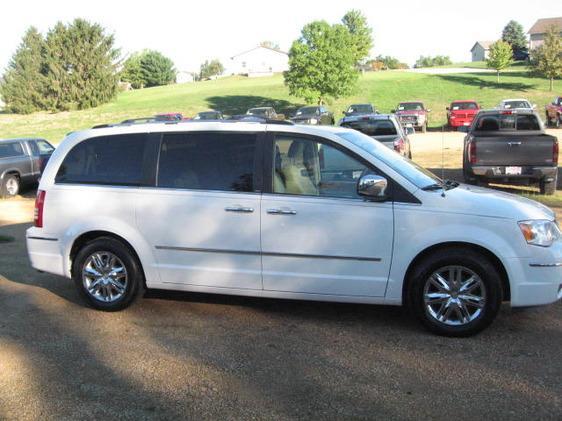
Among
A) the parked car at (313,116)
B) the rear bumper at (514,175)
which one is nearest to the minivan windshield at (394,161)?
the rear bumper at (514,175)

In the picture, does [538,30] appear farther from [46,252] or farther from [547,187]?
[46,252]

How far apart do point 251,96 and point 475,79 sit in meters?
23.7

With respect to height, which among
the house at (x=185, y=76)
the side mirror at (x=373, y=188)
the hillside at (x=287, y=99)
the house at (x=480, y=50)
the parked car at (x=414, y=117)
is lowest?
the side mirror at (x=373, y=188)

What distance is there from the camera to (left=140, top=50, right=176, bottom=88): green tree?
117312 mm

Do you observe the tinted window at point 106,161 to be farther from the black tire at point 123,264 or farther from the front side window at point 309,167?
the front side window at point 309,167

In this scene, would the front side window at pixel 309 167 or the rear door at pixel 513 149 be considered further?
the rear door at pixel 513 149

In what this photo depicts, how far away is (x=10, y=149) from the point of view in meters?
15.6

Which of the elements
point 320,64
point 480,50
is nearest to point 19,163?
point 320,64

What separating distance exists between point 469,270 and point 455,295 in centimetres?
23

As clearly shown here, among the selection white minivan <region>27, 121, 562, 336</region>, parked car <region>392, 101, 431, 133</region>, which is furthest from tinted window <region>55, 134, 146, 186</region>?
parked car <region>392, 101, 431, 133</region>

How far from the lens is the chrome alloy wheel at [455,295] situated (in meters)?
4.75

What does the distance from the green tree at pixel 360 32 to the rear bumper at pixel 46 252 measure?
8411 cm

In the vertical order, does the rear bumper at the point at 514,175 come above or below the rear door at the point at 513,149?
below

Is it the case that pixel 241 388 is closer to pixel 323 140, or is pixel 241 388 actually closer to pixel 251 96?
pixel 323 140
